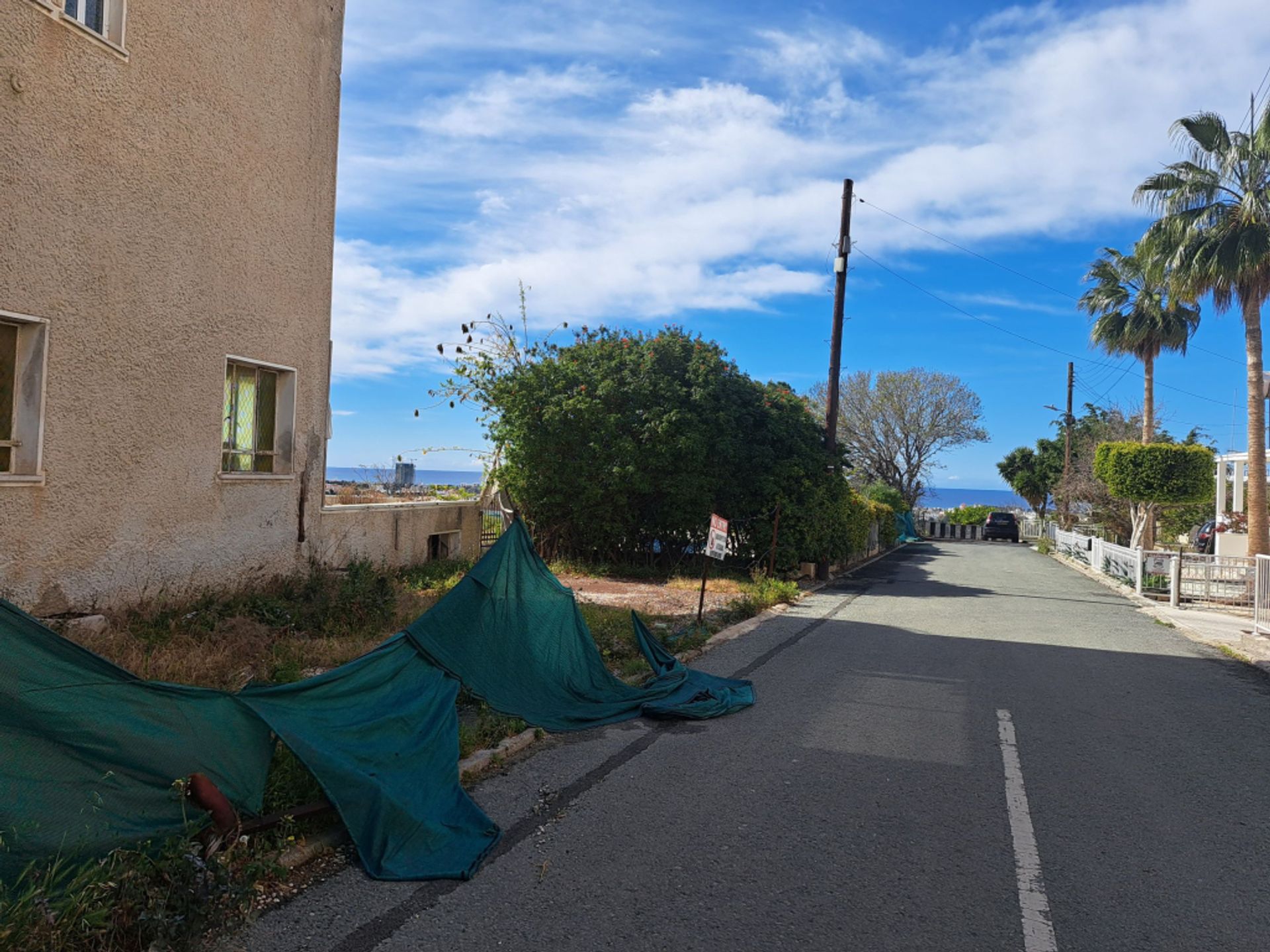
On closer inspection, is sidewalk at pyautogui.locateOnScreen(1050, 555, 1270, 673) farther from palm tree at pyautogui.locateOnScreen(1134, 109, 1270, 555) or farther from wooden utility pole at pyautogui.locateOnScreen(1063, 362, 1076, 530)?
wooden utility pole at pyautogui.locateOnScreen(1063, 362, 1076, 530)

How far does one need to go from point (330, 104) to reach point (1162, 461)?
23.9 m

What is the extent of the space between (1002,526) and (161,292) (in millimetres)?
50441

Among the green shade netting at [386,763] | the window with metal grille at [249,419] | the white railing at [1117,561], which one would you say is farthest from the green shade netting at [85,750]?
the white railing at [1117,561]

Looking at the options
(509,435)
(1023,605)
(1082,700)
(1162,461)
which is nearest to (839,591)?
(1023,605)

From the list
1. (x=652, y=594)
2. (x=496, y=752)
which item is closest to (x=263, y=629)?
(x=496, y=752)

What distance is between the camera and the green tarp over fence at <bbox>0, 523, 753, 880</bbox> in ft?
11.8

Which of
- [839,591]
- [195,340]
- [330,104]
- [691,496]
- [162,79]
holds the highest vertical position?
[330,104]

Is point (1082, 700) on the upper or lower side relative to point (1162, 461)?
lower

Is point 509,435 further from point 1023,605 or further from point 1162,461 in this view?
point 1162,461

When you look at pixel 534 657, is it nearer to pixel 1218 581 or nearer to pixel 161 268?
pixel 161 268

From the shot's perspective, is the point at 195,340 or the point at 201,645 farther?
the point at 195,340

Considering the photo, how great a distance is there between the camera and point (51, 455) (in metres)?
7.70

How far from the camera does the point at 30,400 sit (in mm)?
7590

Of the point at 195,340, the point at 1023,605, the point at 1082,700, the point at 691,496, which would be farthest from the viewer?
the point at 691,496
